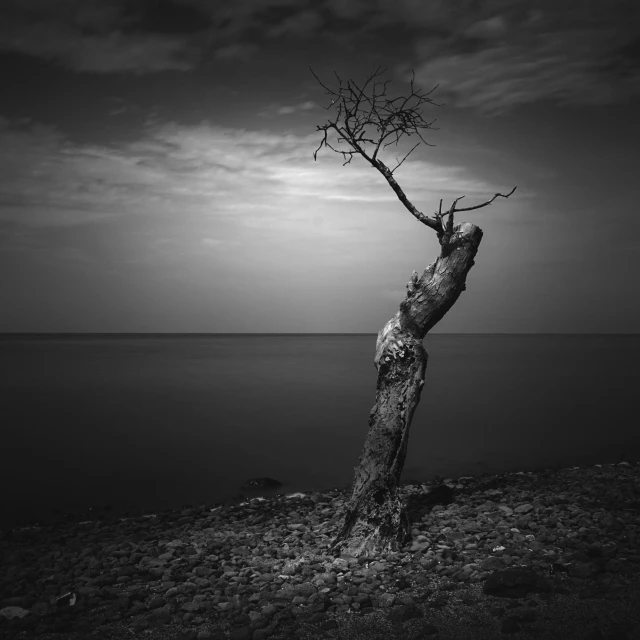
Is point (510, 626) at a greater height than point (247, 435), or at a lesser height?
greater

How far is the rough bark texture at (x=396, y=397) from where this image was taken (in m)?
7.23

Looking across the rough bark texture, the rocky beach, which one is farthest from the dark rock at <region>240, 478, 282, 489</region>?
the rough bark texture

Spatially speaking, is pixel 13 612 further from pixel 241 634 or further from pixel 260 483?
pixel 260 483

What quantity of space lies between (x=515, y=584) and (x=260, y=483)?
380 inches

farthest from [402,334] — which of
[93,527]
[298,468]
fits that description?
[298,468]

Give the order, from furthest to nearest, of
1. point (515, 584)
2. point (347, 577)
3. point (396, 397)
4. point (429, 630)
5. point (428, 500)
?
point (428, 500) < point (396, 397) < point (347, 577) < point (515, 584) < point (429, 630)

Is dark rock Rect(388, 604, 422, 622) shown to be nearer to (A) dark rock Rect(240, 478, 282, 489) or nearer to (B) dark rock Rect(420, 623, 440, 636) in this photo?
(B) dark rock Rect(420, 623, 440, 636)

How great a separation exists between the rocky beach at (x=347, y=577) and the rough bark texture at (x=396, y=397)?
378mm

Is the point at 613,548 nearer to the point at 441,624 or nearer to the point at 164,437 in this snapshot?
the point at 441,624

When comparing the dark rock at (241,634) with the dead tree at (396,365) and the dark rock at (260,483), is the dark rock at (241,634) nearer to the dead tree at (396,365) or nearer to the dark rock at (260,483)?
the dead tree at (396,365)

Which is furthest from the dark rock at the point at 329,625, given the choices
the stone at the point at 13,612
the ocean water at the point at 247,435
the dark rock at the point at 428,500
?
the ocean water at the point at 247,435

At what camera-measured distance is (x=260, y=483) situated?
14242 mm

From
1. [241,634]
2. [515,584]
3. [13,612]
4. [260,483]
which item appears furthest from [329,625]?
[260,483]

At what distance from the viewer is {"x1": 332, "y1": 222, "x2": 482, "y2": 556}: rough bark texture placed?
7.23 m
